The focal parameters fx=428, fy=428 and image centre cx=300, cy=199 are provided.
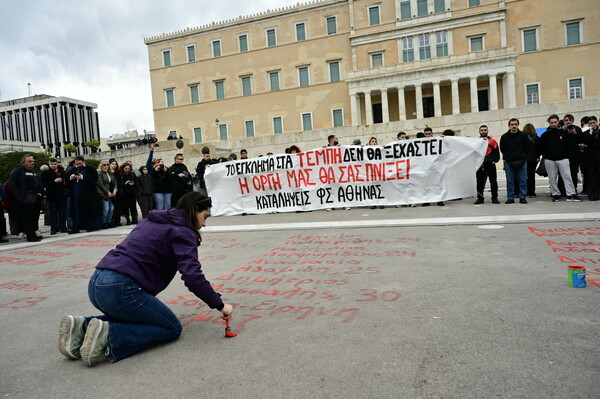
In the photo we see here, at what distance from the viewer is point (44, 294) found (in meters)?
5.10

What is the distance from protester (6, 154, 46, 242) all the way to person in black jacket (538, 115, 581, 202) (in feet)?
39.6

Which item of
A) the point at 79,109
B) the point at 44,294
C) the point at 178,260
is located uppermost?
the point at 79,109

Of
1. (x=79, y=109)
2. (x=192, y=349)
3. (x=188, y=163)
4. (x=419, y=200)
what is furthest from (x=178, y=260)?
(x=79, y=109)

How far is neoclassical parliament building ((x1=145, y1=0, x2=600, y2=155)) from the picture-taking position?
3859 cm

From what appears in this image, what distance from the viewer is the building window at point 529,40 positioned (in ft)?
131

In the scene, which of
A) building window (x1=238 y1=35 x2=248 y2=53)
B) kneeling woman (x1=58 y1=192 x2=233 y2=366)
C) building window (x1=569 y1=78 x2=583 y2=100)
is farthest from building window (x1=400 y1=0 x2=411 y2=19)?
kneeling woman (x1=58 y1=192 x2=233 y2=366)

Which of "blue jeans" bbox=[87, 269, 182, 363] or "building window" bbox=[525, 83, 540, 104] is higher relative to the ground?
"building window" bbox=[525, 83, 540, 104]

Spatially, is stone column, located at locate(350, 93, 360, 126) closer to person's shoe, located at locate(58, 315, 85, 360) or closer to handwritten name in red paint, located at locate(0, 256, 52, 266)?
handwritten name in red paint, located at locate(0, 256, 52, 266)

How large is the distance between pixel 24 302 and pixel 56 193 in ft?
23.5

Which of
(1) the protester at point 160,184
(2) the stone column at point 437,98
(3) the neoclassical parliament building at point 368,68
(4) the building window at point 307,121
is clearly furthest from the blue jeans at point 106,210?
(4) the building window at point 307,121

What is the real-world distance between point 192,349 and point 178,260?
671 millimetres

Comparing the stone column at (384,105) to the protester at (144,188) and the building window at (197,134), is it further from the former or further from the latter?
the protester at (144,188)

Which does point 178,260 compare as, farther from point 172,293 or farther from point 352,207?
point 352,207

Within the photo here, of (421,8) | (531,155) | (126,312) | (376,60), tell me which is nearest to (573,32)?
(421,8)
